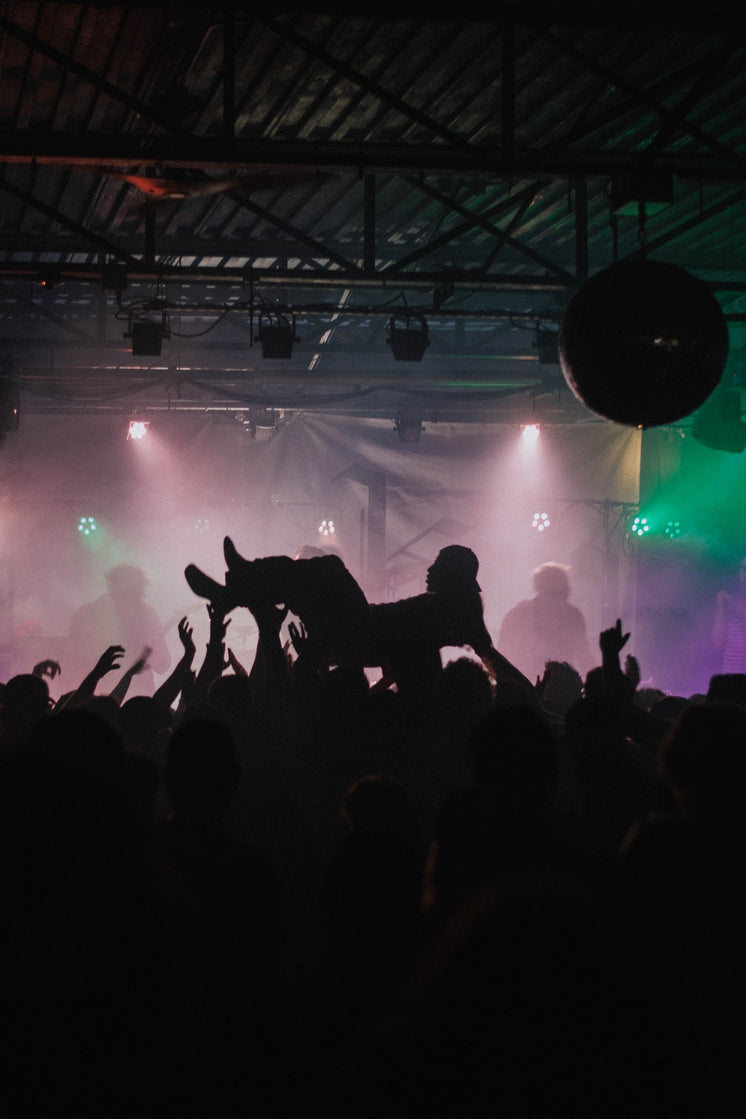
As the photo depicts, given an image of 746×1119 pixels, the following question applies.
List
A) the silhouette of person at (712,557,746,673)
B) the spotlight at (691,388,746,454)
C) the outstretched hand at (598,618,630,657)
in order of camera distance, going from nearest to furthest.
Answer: the outstretched hand at (598,618,630,657), the spotlight at (691,388,746,454), the silhouette of person at (712,557,746,673)

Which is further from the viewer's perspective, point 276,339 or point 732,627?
point 732,627

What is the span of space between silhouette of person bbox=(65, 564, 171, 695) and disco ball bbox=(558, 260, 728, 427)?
10541 mm

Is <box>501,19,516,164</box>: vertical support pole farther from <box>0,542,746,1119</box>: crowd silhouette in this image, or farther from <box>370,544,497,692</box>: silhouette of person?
<box>0,542,746,1119</box>: crowd silhouette

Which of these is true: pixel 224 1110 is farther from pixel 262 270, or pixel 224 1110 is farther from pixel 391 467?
pixel 391 467

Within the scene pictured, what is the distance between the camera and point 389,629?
4531 mm

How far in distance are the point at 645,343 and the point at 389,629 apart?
1.66 metres

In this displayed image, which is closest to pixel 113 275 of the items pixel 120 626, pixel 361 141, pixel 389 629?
pixel 361 141

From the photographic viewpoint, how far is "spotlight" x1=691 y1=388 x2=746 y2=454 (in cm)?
1020

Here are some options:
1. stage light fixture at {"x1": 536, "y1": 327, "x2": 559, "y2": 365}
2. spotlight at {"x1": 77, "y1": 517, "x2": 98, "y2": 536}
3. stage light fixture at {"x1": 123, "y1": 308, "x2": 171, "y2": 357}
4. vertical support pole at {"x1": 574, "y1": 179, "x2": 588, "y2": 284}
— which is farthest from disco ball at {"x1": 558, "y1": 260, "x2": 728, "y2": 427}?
spotlight at {"x1": 77, "y1": 517, "x2": 98, "y2": 536}

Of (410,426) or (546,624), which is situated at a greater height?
(410,426)

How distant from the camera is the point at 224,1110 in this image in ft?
3.42

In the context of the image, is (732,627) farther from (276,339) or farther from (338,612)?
(338,612)

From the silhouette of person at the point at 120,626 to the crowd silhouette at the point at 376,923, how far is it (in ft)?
35.8

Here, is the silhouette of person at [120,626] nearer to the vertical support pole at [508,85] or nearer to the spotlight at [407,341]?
the spotlight at [407,341]
